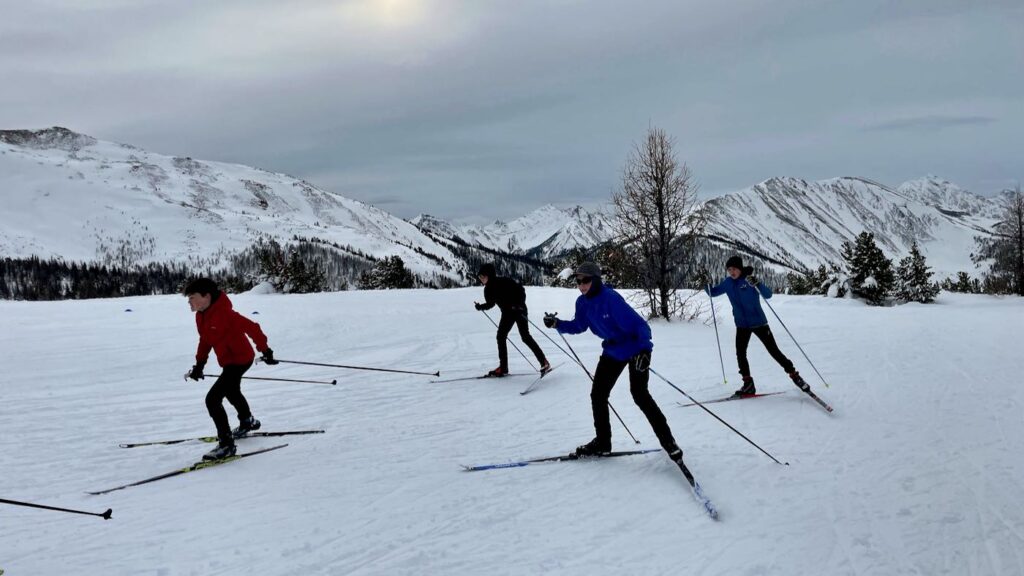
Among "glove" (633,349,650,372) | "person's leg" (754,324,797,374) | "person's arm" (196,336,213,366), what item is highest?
"person's arm" (196,336,213,366)

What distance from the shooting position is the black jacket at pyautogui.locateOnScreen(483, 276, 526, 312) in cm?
1044

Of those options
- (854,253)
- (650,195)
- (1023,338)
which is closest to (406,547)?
(650,195)

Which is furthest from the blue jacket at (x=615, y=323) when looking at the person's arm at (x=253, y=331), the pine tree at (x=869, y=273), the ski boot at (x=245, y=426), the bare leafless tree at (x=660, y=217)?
the pine tree at (x=869, y=273)

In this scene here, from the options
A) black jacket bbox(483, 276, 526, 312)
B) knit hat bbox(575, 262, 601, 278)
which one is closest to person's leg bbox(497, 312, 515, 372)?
black jacket bbox(483, 276, 526, 312)

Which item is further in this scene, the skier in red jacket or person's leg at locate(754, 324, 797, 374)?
person's leg at locate(754, 324, 797, 374)

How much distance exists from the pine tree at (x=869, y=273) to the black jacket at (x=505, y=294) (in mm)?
35804

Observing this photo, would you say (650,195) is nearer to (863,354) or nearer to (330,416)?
(863,354)

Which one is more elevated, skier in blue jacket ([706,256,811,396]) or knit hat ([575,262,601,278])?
knit hat ([575,262,601,278])

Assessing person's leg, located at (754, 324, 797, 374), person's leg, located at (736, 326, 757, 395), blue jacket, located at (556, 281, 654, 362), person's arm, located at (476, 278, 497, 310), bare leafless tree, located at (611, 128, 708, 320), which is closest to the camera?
blue jacket, located at (556, 281, 654, 362)

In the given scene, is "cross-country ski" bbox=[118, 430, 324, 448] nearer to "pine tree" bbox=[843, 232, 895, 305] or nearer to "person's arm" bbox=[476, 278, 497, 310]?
"person's arm" bbox=[476, 278, 497, 310]

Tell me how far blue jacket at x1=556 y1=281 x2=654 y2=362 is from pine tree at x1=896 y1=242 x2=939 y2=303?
4732 centimetres

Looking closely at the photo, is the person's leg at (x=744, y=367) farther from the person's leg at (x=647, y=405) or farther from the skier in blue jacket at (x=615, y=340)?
the person's leg at (x=647, y=405)

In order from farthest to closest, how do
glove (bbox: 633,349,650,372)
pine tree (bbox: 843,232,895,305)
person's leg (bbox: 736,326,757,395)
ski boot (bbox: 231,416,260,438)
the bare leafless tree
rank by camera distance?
pine tree (bbox: 843,232,895,305) < the bare leafless tree < person's leg (bbox: 736,326,757,395) < ski boot (bbox: 231,416,260,438) < glove (bbox: 633,349,650,372)

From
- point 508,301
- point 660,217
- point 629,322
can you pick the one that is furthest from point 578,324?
point 660,217
